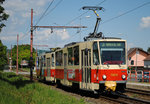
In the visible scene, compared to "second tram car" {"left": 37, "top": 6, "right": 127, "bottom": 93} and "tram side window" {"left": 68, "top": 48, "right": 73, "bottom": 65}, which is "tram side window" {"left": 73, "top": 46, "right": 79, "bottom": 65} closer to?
"second tram car" {"left": 37, "top": 6, "right": 127, "bottom": 93}

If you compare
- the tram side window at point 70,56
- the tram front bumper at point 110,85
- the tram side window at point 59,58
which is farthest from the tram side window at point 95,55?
the tram side window at point 59,58

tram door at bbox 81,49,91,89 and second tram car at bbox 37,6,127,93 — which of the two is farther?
tram door at bbox 81,49,91,89

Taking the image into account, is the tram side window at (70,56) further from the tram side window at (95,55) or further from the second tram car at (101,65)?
the tram side window at (95,55)

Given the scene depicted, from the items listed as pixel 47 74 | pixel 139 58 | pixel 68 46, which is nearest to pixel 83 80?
pixel 68 46

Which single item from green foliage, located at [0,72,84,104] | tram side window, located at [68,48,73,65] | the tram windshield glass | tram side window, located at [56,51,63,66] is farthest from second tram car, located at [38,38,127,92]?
tram side window, located at [56,51,63,66]

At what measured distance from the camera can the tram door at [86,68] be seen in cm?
1495

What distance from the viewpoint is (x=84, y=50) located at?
1577cm

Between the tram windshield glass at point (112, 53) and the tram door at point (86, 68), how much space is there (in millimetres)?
1074

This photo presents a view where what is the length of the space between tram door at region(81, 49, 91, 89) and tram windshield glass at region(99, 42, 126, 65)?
1.07 m

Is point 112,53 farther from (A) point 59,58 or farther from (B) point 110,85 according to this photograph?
(A) point 59,58

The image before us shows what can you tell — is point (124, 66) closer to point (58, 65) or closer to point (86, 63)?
point (86, 63)

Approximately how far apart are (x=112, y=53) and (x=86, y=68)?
6.73 ft

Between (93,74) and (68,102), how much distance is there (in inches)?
156

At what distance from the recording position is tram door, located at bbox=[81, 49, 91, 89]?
14953 millimetres
